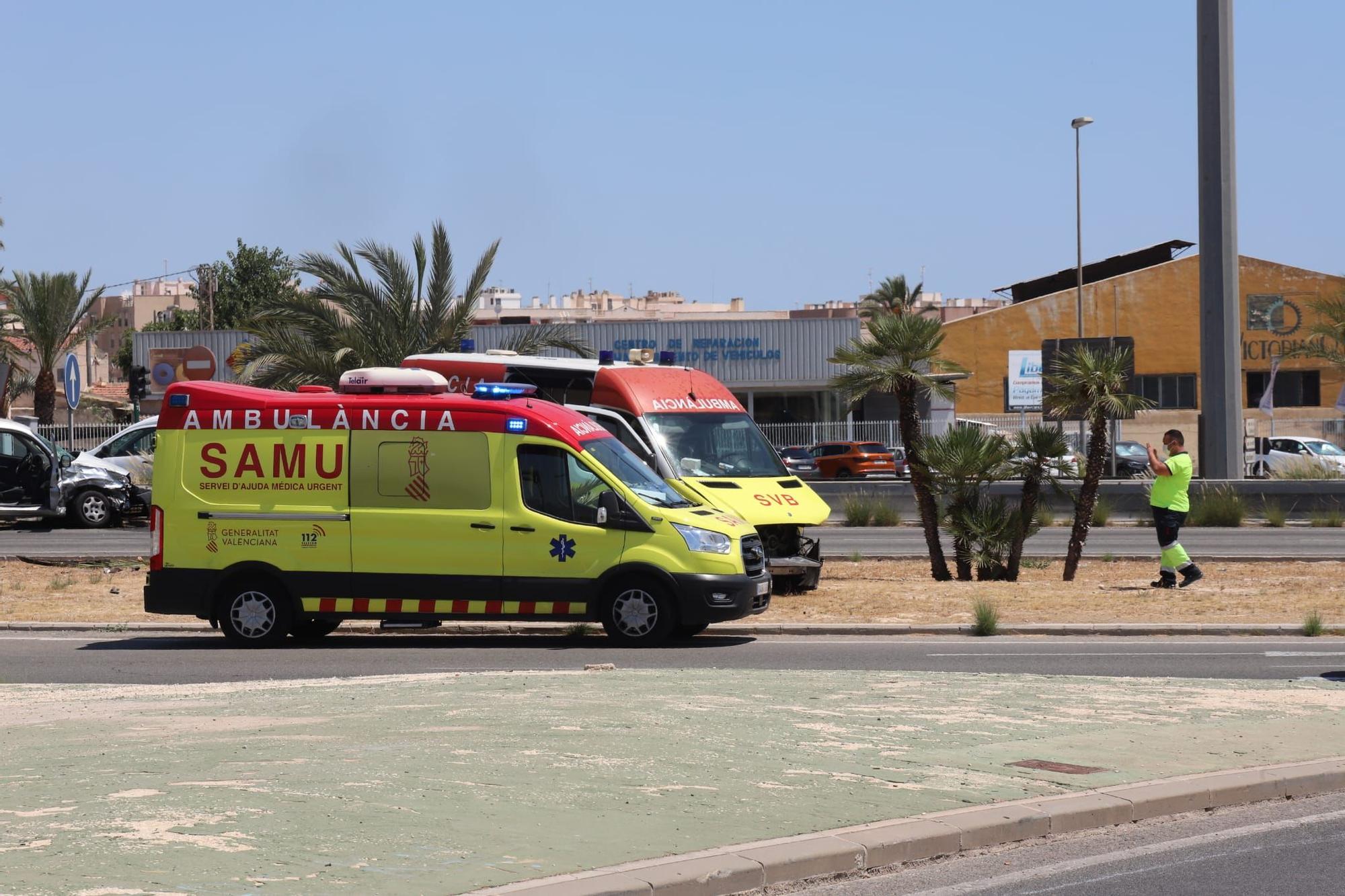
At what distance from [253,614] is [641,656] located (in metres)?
3.78

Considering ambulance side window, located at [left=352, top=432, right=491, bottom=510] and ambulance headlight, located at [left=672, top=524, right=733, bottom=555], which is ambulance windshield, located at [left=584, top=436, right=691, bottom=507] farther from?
ambulance side window, located at [left=352, top=432, right=491, bottom=510]

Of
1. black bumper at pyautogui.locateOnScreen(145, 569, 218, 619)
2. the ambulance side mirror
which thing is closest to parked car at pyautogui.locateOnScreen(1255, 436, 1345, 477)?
the ambulance side mirror

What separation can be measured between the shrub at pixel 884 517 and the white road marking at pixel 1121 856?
80.2 feet

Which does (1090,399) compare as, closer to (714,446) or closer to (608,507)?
(714,446)

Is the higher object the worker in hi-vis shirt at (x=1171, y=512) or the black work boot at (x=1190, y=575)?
the worker in hi-vis shirt at (x=1171, y=512)

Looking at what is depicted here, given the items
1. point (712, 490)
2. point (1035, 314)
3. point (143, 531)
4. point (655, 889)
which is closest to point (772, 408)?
point (1035, 314)

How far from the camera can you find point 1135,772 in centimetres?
816

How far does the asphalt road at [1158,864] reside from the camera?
252 inches

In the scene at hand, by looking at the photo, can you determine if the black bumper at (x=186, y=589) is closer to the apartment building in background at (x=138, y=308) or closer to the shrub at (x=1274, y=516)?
the shrub at (x=1274, y=516)

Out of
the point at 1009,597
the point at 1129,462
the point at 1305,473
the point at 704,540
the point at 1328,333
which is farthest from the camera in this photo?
the point at 1129,462

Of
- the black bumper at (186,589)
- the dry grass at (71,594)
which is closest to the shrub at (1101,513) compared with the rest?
the dry grass at (71,594)

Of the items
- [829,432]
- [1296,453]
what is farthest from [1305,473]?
[829,432]

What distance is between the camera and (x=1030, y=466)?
2023 cm

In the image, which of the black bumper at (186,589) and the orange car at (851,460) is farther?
the orange car at (851,460)
